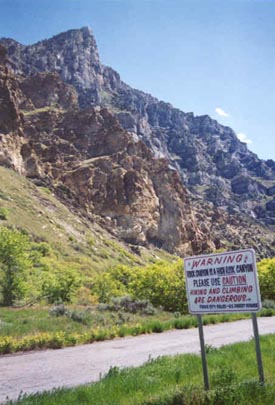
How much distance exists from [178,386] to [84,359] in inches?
183

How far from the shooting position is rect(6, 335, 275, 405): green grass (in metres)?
5.70

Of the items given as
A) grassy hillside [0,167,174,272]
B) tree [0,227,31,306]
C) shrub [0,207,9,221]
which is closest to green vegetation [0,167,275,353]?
tree [0,227,31,306]

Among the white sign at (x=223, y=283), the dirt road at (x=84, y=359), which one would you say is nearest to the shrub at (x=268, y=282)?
the dirt road at (x=84, y=359)

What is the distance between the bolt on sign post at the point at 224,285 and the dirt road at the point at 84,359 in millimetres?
3089

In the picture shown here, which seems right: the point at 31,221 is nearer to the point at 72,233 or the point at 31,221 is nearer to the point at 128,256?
the point at 72,233

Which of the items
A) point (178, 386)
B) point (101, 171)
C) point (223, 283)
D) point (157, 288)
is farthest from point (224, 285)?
point (101, 171)

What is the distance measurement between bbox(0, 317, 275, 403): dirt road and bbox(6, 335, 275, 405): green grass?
1096 millimetres

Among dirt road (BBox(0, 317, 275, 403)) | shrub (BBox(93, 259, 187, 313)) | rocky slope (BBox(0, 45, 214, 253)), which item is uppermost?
rocky slope (BBox(0, 45, 214, 253))

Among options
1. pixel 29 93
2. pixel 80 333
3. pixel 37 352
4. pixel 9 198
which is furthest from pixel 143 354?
pixel 29 93

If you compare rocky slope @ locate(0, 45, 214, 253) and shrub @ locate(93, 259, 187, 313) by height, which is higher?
rocky slope @ locate(0, 45, 214, 253)

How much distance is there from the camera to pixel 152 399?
5.97 metres

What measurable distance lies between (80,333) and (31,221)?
159 ft

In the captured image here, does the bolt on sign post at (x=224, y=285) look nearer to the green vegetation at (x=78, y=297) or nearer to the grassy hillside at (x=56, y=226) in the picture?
the green vegetation at (x=78, y=297)

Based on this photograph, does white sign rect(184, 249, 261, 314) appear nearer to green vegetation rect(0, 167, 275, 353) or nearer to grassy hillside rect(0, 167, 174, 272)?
green vegetation rect(0, 167, 275, 353)
